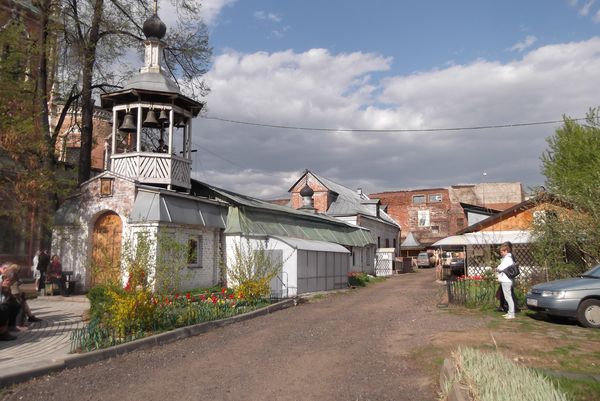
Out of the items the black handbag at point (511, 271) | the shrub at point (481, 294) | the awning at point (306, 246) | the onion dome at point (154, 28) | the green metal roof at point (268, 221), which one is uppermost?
the onion dome at point (154, 28)

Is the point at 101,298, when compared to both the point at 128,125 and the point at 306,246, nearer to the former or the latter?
the point at 128,125

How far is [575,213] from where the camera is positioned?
55.9 ft

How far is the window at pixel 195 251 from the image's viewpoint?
62.0ft

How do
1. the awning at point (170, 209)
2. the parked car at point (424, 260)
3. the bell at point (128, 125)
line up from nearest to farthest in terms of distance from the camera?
1. the awning at point (170, 209)
2. the bell at point (128, 125)
3. the parked car at point (424, 260)

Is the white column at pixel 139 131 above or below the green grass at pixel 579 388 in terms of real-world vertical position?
above

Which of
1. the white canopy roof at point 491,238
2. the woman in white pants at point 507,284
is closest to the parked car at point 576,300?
the woman in white pants at point 507,284

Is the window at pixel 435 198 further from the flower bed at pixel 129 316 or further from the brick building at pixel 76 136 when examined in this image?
the flower bed at pixel 129 316

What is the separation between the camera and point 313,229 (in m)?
28.0

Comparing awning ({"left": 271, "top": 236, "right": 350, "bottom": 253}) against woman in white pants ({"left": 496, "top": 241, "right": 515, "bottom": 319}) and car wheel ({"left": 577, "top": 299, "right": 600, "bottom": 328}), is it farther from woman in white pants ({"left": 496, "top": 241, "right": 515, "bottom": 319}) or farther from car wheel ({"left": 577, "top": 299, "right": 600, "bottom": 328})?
car wheel ({"left": 577, "top": 299, "right": 600, "bottom": 328})

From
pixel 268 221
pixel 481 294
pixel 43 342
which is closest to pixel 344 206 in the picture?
pixel 268 221

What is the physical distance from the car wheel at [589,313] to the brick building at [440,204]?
51.0m

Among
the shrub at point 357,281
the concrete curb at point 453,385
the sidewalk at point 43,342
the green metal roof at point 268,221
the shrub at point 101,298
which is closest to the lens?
the concrete curb at point 453,385

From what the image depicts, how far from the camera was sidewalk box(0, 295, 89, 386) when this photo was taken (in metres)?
7.41

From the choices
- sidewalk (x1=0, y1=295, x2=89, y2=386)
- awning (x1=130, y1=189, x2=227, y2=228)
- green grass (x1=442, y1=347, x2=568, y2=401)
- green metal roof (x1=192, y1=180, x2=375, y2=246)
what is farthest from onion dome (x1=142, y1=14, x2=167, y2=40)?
green grass (x1=442, y1=347, x2=568, y2=401)
